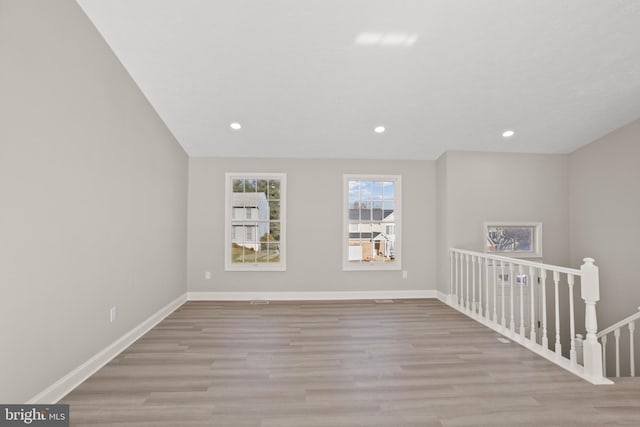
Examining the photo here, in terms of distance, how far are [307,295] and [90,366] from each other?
312 cm

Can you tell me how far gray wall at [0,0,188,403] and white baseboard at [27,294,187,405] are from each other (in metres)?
0.05

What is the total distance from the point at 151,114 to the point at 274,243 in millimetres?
2579

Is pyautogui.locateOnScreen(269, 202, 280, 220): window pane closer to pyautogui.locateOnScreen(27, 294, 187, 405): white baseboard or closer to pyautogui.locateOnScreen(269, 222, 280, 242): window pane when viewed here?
pyautogui.locateOnScreen(269, 222, 280, 242): window pane

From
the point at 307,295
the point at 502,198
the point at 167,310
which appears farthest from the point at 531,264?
the point at 167,310

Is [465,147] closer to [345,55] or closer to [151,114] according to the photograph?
[345,55]

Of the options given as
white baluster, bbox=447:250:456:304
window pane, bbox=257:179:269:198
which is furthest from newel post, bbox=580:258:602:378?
window pane, bbox=257:179:269:198

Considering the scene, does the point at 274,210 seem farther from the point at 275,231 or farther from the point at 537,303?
the point at 537,303

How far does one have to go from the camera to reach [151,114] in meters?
3.79

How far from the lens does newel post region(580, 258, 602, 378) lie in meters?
2.48

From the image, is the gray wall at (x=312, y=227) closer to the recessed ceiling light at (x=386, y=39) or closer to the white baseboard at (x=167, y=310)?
the white baseboard at (x=167, y=310)

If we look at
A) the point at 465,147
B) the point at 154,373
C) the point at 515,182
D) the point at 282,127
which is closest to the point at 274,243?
the point at 282,127

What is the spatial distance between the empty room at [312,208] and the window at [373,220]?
0.12 ft

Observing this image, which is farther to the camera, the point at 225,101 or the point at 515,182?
the point at 515,182

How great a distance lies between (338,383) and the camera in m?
2.43
